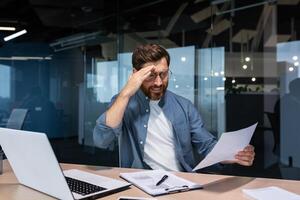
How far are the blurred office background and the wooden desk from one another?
2.42 metres

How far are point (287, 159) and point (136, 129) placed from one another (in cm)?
311

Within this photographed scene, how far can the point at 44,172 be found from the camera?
3.32ft

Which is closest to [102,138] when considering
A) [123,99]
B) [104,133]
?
[104,133]

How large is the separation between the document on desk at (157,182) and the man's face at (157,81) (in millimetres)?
402

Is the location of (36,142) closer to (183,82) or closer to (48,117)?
(183,82)

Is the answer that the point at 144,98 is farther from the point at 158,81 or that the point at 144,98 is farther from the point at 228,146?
the point at 228,146

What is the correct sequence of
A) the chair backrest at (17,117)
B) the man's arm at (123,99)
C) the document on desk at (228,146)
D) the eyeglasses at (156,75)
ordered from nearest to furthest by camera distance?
1. the document on desk at (228,146)
2. the man's arm at (123,99)
3. the eyeglasses at (156,75)
4. the chair backrest at (17,117)

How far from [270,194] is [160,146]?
0.59 metres

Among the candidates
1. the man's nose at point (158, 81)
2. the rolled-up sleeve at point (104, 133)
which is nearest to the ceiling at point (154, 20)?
the man's nose at point (158, 81)

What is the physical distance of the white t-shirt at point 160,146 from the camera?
1.54 metres

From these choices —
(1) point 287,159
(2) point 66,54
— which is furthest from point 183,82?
(2) point 66,54

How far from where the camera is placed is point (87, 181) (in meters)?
1.24

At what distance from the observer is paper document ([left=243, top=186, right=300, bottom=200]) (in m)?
1.06

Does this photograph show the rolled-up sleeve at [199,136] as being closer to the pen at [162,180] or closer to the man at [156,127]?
the man at [156,127]
